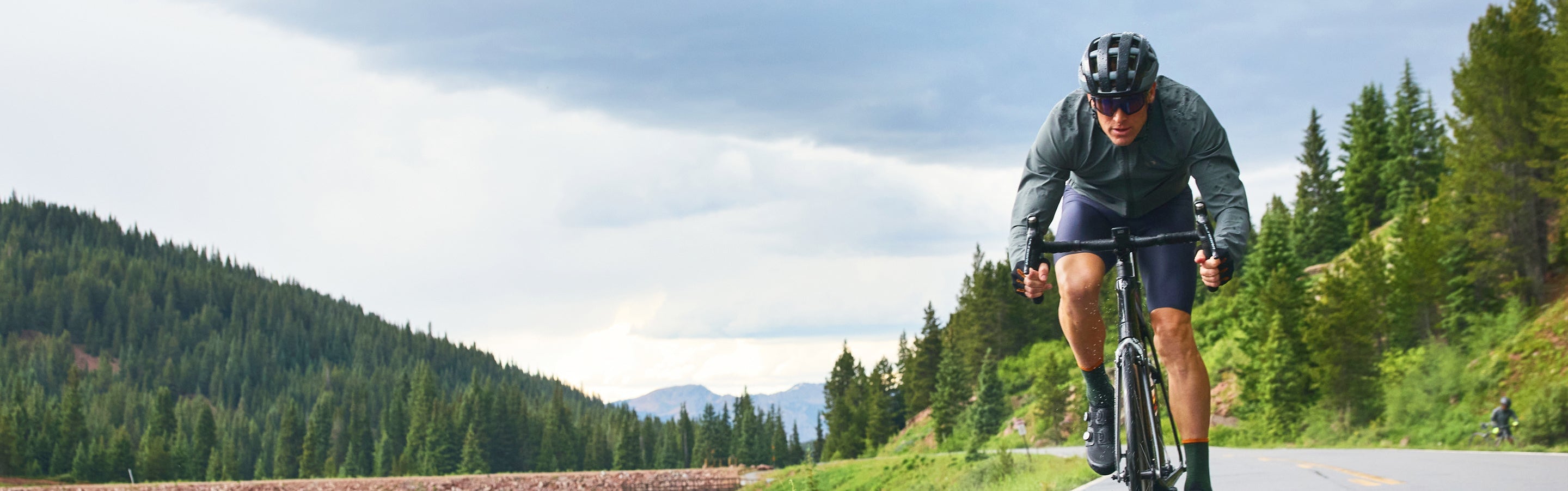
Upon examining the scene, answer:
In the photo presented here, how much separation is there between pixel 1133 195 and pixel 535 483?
144 m

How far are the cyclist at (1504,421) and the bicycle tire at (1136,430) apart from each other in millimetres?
24142

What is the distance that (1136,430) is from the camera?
5141 millimetres

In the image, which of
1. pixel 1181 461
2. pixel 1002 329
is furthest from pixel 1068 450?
pixel 1002 329

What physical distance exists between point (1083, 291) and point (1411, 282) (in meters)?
51.3

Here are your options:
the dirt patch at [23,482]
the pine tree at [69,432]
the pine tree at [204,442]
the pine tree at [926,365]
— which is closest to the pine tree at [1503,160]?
the pine tree at [926,365]

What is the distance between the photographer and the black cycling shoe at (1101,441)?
5.29 meters

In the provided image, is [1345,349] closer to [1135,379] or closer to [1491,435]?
[1491,435]

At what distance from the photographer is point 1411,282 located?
1978 inches

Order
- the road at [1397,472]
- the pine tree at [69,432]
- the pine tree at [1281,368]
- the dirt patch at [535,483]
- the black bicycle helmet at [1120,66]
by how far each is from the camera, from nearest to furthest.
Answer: the black bicycle helmet at [1120,66] < the road at [1397,472] < the pine tree at [1281,368] < the dirt patch at [535,483] < the pine tree at [69,432]

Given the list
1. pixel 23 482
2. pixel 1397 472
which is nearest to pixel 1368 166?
pixel 1397 472

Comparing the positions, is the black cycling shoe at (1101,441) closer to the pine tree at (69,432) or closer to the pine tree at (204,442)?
the pine tree at (69,432)

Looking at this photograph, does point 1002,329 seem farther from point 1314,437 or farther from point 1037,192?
point 1037,192

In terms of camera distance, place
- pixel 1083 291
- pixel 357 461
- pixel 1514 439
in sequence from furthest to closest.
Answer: pixel 357 461 → pixel 1514 439 → pixel 1083 291

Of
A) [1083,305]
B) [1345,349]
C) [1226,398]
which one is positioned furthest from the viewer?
[1226,398]
